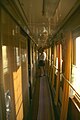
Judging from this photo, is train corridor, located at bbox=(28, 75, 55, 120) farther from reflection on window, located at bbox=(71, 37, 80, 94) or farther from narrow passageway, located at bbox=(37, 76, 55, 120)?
reflection on window, located at bbox=(71, 37, 80, 94)

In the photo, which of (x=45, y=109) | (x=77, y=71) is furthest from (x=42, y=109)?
(x=77, y=71)

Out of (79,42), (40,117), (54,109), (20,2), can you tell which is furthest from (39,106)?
(20,2)

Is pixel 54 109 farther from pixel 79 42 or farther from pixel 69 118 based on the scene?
pixel 79 42

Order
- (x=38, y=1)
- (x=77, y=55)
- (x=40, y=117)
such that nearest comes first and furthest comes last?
(x=38, y=1) → (x=77, y=55) → (x=40, y=117)

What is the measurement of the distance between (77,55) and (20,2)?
155cm

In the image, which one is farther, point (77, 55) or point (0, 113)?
point (77, 55)

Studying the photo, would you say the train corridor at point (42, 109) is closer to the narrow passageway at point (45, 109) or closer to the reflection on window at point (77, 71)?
the narrow passageway at point (45, 109)

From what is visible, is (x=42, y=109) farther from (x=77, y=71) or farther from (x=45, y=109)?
(x=77, y=71)

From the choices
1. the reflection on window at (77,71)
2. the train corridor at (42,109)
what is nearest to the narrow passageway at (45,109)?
the train corridor at (42,109)

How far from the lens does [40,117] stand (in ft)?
14.9

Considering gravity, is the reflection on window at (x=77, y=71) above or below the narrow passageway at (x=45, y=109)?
above

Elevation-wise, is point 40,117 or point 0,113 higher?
point 0,113

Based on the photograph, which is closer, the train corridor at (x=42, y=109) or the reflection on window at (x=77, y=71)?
the reflection on window at (x=77, y=71)

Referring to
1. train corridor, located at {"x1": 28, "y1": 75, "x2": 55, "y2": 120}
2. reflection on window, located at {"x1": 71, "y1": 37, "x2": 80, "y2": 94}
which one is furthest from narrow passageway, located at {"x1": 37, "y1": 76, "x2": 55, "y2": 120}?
reflection on window, located at {"x1": 71, "y1": 37, "x2": 80, "y2": 94}
